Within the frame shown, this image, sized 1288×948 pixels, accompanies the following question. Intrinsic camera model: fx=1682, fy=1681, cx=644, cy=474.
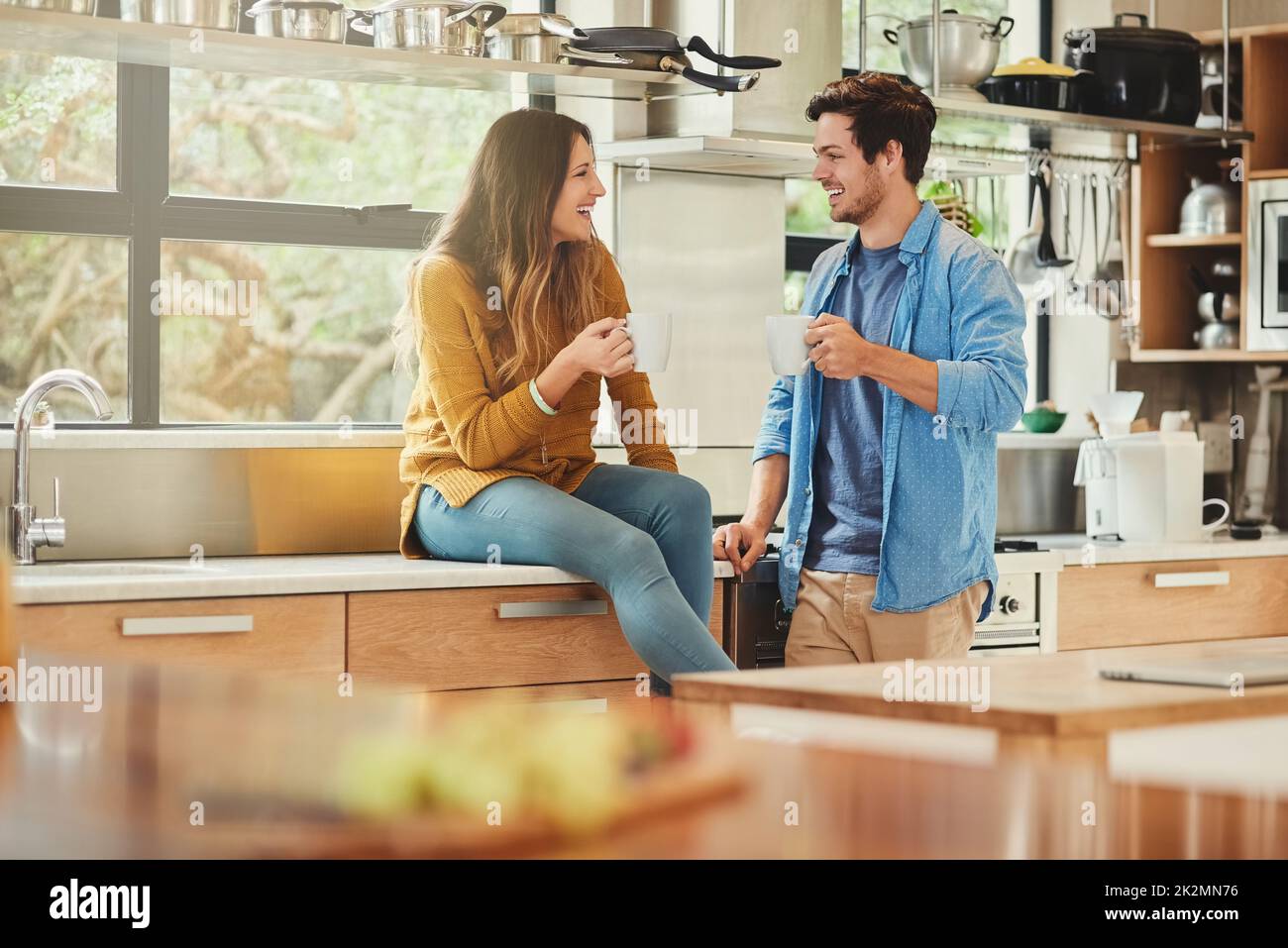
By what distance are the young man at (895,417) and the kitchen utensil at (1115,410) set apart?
1.38 metres

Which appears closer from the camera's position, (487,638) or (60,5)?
(60,5)

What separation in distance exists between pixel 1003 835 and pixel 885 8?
380 cm

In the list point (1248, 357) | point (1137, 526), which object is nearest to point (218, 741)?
point (1137, 526)

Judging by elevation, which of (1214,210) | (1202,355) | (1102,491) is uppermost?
(1214,210)

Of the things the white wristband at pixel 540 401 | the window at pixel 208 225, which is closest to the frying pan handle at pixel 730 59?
the window at pixel 208 225

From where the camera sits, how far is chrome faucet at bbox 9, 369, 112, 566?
2.77 meters

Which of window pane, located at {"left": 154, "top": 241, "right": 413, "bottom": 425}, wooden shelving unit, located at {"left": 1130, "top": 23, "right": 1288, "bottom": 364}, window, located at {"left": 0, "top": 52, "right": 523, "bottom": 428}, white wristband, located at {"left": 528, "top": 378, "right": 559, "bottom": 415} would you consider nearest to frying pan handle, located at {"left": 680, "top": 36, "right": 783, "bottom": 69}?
window, located at {"left": 0, "top": 52, "right": 523, "bottom": 428}

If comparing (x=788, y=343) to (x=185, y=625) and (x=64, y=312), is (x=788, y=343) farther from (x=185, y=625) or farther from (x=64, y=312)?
(x=64, y=312)

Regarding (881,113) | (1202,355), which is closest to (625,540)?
(881,113)

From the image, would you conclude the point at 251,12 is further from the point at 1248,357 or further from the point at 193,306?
the point at 1248,357

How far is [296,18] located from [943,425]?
4.10ft

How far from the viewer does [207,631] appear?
8.10ft

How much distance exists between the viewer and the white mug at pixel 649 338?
2473 mm

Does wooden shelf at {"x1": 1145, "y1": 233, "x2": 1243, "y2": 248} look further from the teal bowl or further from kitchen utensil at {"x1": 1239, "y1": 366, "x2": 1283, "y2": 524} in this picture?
the teal bowl
